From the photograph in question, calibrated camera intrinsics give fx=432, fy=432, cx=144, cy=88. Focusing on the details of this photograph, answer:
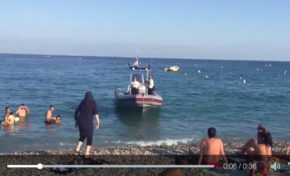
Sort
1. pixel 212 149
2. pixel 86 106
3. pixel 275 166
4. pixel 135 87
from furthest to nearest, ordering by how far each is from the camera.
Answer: pixel 135 87
pixel 86 106
pixel 275 166
pixel 212 149

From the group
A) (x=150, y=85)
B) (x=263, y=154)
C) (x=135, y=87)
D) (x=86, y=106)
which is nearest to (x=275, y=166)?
(x=263, y=154)

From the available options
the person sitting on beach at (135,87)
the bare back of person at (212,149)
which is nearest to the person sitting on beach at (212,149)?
the bare back of person at (212,149)

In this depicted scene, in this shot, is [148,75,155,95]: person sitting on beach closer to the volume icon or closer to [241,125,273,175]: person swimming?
[241,125,273,175]: person swimming

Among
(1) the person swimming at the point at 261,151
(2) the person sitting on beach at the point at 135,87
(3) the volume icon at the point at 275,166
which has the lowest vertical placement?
(3) the volume icon at the point at 275,166

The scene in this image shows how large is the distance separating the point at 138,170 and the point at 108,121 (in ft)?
50.0

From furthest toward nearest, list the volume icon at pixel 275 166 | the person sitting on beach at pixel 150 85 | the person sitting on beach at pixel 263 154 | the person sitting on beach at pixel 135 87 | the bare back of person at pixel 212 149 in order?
the person sitting on beach at pixel 150 85, the person sitting on beach at pixel 135 87, the volume icon at pixel 275 166, the bare back of person at pixel 212 149, the person sitting on beach at pixel 263 154

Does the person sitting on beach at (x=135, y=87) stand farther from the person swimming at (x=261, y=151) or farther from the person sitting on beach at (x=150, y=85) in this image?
the person swimming at (x=261, y=151)

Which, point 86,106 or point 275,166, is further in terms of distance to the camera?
point 86,106

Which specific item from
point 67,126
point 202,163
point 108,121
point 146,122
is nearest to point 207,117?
point 146,122

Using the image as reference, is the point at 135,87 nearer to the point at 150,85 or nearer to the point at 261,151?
the point at 150,85

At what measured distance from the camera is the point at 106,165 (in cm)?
1055

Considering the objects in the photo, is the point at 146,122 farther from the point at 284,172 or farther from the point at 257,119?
the point at 284,172

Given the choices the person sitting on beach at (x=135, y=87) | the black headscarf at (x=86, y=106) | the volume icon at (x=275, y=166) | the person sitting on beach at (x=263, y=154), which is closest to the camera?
the person sitting on beach at (x=263, y=154)

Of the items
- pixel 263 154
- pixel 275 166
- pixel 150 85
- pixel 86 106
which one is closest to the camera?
pixel 275 166
